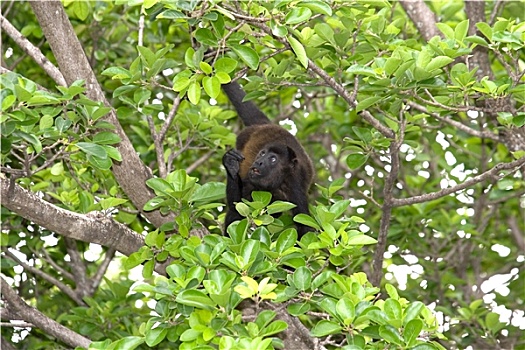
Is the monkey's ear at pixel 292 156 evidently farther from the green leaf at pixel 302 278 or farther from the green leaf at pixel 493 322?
the green leaf at pixel 302 278

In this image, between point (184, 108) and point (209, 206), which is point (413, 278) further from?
point (209, 206)

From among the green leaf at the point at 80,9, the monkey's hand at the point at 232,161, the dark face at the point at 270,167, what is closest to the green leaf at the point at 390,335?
the monkey's hand at the point at 232,161

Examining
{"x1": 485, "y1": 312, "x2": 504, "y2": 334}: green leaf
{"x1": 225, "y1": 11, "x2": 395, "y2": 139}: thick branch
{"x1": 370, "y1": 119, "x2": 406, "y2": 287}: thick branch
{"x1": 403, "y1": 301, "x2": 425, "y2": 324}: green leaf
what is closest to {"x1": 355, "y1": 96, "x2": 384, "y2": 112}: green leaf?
{"x1": 225, "y1": 11, "x2": 395, "y2": 139}: thick branch

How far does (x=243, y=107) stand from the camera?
5.21 metres

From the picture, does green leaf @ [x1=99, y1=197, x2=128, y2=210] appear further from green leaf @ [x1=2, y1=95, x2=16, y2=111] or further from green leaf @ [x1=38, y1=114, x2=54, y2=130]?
green leaf @ [x1=2, y1=95, x2=16, y2=111]

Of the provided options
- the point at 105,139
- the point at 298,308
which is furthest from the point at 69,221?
the point at 298,308

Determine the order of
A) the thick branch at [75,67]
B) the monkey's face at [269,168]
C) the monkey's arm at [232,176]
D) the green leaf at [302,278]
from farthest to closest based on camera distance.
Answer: the monkey's face at [269,168], the monkey's arm at [232,176], the thick branch at [75,67], the green leaf at [302,278]

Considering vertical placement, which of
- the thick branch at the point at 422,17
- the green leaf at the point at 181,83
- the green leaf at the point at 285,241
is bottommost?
the green leaf at the point at 285,241

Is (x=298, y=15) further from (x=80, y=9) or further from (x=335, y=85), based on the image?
(x=80, y=9)

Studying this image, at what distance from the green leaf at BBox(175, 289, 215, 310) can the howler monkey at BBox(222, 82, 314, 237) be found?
2.09 meters

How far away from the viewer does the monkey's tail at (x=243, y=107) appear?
16.6 feet

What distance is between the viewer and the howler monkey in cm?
492

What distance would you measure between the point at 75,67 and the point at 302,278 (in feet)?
5.26

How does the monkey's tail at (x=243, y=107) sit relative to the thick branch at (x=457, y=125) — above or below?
above
